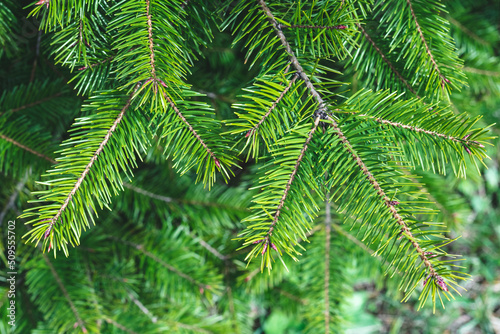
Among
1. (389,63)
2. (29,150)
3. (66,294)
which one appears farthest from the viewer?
(66,294)

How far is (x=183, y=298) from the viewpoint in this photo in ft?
3.25

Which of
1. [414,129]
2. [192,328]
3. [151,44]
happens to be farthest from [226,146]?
[192,328]

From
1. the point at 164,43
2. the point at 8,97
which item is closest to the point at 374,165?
the point at 164,43

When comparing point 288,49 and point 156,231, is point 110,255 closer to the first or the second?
point 156,231

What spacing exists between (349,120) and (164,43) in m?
0.32

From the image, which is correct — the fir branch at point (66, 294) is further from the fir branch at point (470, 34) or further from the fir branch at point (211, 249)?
the fir branch at point (470, 34)

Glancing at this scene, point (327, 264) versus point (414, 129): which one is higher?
point (414, 129)

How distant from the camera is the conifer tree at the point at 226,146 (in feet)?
1.64

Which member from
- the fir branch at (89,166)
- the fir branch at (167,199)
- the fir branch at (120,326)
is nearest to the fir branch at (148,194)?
the fir branch at (167,199)

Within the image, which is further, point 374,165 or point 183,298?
point 183,298

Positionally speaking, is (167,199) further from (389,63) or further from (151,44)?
(389,63)

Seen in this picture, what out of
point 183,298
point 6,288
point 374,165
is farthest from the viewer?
point 183,298

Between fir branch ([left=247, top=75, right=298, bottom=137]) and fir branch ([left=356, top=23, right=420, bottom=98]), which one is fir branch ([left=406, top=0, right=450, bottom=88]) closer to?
fir branch ([left=356, top=23, right=420, bottom=98])

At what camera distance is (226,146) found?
0.53 m
